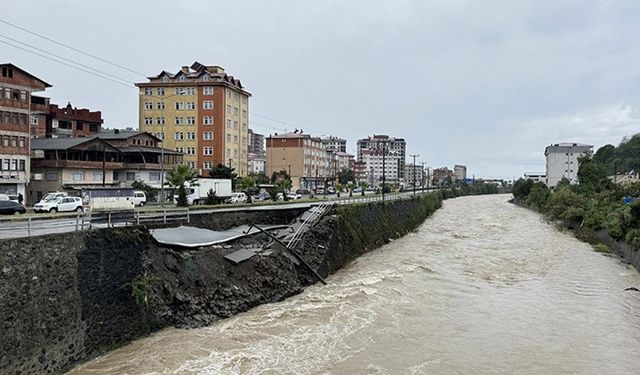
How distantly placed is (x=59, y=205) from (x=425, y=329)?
24.6m

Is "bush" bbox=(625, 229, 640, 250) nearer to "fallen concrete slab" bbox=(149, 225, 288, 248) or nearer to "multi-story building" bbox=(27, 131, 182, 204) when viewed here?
"fallen concrete slab" bbox=(149, 225, 288, 248)

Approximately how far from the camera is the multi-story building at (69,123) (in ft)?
207

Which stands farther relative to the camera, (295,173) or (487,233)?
(295,173)

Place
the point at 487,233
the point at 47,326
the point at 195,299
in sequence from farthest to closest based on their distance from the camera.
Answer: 1. the point at 487,233
2. the point at 195,299
3. the point at 47,326

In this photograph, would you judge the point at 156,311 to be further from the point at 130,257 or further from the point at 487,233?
the point at 487,233

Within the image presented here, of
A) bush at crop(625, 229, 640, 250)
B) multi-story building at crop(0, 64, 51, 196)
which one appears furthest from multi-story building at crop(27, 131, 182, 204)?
bush at crop(625, 229, 640, 250)

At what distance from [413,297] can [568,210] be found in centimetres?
3464

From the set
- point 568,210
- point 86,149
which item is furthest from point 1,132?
point 568,210

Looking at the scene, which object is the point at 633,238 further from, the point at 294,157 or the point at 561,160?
the point at 561,160

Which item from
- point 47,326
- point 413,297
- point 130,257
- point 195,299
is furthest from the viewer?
point 413,297

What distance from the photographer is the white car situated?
31812 millimetres

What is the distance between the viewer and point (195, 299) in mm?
16203

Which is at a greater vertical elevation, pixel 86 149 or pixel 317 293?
pixel 86 149

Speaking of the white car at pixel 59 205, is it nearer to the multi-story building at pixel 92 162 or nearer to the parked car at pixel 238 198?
the multi-story building at pixel 92 162
